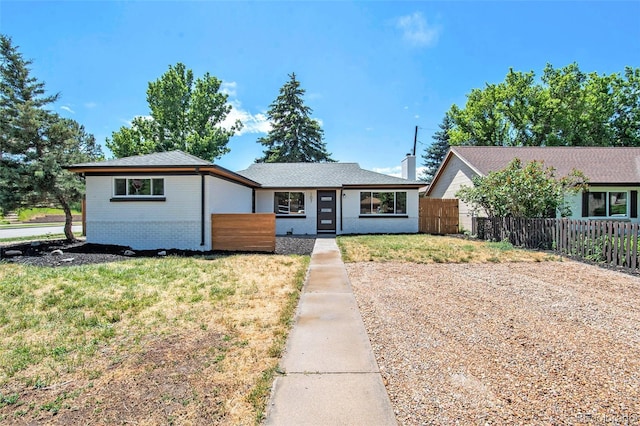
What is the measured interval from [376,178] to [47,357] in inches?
608

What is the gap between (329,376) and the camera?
→ 292 cm

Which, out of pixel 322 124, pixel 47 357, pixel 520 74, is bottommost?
pixel 47 357

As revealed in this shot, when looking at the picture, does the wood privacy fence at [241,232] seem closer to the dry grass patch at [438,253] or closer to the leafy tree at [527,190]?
the dry grass patch at [438,253]

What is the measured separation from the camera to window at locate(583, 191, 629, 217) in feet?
50.6

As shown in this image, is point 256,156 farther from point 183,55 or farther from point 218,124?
point 183,55

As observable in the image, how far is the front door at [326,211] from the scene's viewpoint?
664 inches

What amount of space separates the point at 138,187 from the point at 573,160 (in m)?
21.7

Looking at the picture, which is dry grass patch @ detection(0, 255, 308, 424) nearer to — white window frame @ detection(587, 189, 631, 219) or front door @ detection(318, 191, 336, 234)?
front door @ detection(318, 191, 336, 234)

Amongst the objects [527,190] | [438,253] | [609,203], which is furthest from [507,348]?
[609,203]

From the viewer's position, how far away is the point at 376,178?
17.2m

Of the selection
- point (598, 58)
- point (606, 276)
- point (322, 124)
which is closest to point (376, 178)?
point (606, 276)

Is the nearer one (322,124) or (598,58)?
(598,58)

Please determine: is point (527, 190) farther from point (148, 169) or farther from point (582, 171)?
point (148, 169)

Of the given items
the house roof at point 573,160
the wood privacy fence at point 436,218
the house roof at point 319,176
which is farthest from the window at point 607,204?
the house roof at point 319,176
